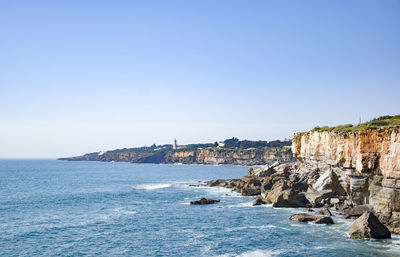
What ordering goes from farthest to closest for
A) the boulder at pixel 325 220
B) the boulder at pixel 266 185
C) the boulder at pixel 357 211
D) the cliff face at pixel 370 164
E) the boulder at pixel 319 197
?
the boulder at pixel 266 185 → the boulder at pixel 319 197 → the boulder at pixel 357 211 → the boulder at pixel 325 220 → the cliff face at pixel 370 164

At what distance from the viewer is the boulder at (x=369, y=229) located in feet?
104

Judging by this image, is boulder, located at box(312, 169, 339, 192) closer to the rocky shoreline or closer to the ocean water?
the rocky shoreline

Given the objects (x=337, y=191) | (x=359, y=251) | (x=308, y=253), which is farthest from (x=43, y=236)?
(x=337, y=191)

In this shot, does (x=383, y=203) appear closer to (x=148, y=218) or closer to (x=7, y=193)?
(x=148, y=218)

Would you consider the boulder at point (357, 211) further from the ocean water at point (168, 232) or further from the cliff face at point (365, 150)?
the cliff face at point (365, 150)

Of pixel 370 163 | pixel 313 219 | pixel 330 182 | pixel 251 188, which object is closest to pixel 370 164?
pixel 370 163

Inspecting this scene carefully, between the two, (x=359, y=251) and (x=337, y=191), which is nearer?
(x=359, y=251)

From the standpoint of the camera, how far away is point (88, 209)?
171ft

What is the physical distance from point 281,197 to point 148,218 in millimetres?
18579

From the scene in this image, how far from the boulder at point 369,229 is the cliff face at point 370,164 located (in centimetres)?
327

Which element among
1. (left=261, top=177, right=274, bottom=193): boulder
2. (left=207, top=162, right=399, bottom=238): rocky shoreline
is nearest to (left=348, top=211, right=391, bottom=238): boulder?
(left=207, top=162, right=399, bottom=238): rocky shoreline

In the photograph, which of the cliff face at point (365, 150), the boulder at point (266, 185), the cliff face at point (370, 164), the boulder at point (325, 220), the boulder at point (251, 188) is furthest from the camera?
the boulder at point (266, 185)

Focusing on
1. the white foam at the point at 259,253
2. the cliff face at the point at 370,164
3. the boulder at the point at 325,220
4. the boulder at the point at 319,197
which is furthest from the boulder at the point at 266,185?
the white foam at the point at 259,253

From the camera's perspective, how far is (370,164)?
128ft
